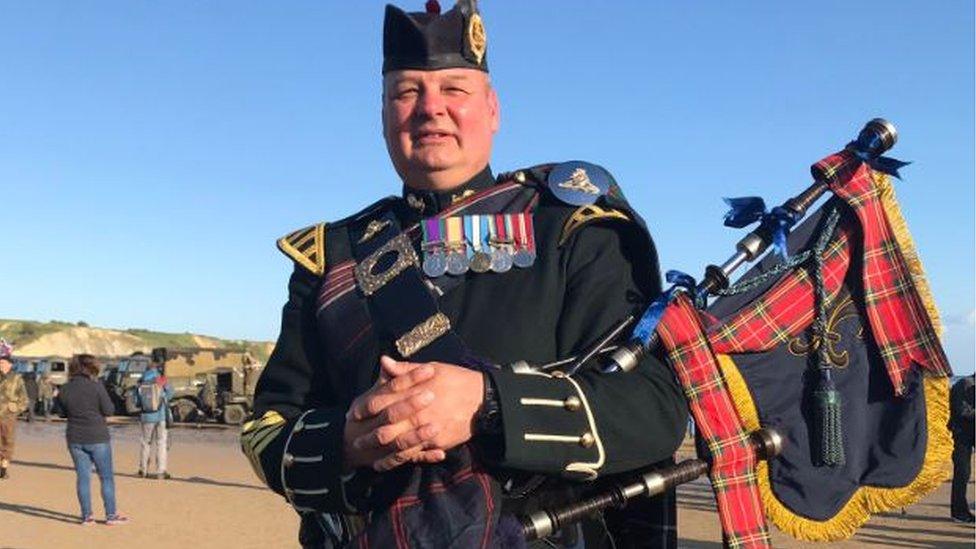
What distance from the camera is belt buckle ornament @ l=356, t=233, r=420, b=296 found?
230 centimetres

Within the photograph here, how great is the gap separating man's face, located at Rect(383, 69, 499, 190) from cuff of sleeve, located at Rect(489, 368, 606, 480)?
0.65 metres

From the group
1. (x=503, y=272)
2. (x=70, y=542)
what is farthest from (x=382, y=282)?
(x=70, y=542)

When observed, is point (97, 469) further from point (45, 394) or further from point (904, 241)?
point (45, 394)

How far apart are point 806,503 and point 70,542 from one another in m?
9.17

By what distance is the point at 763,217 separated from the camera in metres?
2.54

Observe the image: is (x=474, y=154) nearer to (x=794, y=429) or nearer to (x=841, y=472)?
(x=794, y=429)

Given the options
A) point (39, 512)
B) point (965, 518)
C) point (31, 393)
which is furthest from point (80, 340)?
point (965, 518)

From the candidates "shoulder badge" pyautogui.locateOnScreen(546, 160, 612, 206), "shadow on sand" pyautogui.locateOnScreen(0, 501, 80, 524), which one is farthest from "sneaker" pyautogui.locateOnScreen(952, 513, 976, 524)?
"shoulder badge" pyautogui.locateOnScreen(546, 160, 612, 206)

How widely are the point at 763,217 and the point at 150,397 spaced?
13.3 metres

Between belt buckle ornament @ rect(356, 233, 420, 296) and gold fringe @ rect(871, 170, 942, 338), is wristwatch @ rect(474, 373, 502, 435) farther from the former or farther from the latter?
gold fringe @ rect(871, 170, 942, 338)

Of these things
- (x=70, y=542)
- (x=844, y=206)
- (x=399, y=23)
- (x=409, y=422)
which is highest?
(x=399, y=23)

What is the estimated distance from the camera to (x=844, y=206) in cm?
252

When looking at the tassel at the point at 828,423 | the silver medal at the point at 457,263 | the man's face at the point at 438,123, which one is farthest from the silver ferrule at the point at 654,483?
the man's face at the point at 438,123

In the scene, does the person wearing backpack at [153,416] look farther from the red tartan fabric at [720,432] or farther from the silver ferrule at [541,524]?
the silver ferrule at [541,524]
